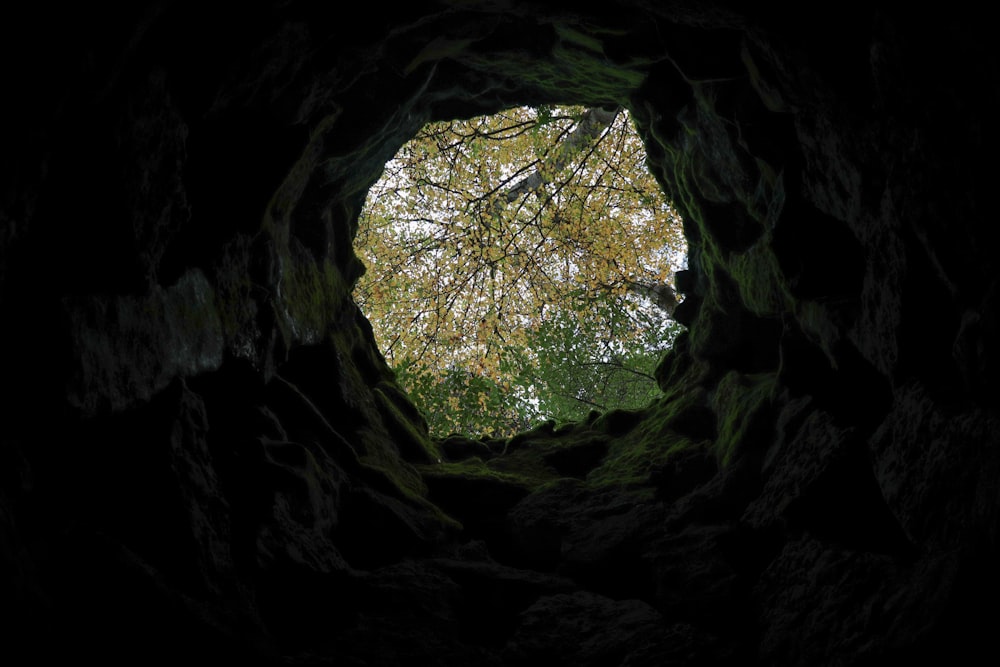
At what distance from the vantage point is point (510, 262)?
14586 millimetres

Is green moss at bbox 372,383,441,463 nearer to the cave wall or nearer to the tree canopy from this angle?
the cave wall

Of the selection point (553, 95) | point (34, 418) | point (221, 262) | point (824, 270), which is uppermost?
point (553, 95)

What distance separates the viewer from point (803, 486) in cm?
430

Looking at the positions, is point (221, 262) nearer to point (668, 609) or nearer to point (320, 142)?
point (320, 142)

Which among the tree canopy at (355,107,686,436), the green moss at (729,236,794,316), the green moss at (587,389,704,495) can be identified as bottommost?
the green moss at (587,389,704,495)

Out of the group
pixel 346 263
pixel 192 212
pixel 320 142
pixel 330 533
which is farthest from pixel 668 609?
pixel 346 263

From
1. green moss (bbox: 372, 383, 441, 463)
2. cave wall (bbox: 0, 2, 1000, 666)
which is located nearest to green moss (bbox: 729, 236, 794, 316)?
cave wall (bbox: 0, 2, 1000, 666)

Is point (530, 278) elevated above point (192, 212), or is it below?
above

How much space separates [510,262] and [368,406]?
8.06 meters

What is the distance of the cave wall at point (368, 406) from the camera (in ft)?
8.89

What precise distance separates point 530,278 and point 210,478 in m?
11.4

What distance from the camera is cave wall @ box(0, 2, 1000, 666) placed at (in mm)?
2709

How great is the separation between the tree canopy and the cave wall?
6.41 meters

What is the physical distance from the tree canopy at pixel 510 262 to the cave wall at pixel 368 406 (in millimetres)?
6409
